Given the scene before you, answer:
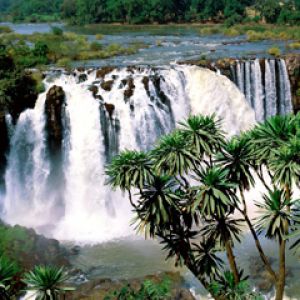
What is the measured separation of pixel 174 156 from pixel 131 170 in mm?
1149

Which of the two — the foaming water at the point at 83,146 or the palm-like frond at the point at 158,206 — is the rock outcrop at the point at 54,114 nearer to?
the foaming water at the point at 83,146

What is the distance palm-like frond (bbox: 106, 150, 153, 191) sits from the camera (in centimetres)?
1300

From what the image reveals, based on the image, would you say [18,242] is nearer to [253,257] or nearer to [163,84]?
[253,257]

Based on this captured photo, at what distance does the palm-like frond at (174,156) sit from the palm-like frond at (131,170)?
0.34 metres

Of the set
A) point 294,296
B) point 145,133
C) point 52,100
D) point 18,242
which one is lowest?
point 294,296

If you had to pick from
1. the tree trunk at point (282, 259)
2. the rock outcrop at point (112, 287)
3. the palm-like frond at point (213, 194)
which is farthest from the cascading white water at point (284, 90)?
the palm-like frond at point (213, 194)

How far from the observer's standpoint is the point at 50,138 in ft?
82.7

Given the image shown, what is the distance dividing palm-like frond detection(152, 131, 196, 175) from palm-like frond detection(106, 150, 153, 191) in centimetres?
34

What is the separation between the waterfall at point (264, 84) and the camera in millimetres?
28550

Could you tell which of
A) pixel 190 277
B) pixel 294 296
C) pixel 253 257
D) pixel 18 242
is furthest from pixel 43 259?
pixel 294 296

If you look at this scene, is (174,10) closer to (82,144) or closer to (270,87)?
(270,87)

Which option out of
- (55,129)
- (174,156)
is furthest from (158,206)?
(55,129)

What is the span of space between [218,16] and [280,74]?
6355cm

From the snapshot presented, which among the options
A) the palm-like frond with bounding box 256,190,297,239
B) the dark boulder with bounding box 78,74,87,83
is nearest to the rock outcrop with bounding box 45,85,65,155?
the dark boulder with bounding box 78,74,87,83
